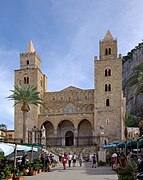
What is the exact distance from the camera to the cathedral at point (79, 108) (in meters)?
53.3

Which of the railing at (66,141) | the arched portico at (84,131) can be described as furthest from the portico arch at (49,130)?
the arched portico at (84,131)

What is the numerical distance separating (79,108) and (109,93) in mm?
6000

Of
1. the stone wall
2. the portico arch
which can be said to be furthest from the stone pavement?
the stone wall

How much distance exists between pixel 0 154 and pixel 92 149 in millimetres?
34910

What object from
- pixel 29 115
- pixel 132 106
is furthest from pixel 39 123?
pixel 132 106

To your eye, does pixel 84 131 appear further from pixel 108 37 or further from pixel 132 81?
pixel 132 81

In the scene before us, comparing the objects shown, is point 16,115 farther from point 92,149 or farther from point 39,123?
point 92,149

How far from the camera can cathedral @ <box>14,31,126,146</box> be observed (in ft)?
175

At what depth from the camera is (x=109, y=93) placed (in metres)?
55.0

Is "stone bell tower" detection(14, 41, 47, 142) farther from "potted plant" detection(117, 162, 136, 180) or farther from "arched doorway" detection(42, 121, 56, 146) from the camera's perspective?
"potted plant" detection(117, 162, 136, 180)

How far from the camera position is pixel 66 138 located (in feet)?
189

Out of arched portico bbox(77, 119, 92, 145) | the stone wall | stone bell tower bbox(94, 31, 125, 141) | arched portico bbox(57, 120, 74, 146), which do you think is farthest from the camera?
the stone wall

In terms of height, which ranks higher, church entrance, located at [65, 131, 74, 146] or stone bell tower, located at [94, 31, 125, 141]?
stone bell tower, located at [94, 31, 125, 141]

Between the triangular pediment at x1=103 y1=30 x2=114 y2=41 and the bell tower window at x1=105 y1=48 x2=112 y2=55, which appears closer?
the bell tower window at x1=105 y1=48 x2=112 y2=55
